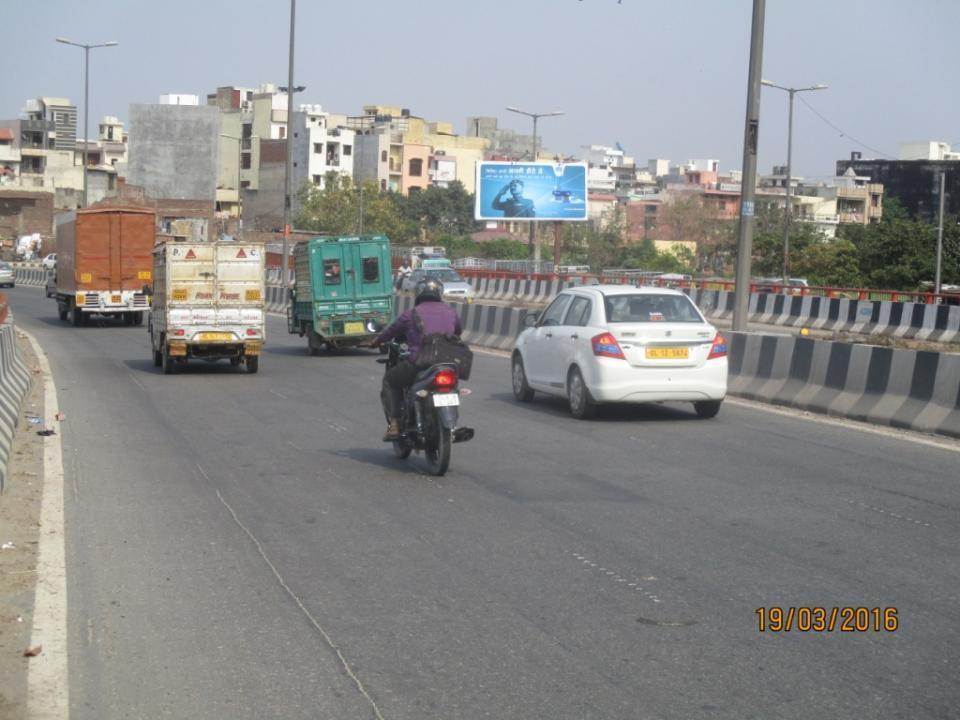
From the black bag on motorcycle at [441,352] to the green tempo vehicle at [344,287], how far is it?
51.6 ft

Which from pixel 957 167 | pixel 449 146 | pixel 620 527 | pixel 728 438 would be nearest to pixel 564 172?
pixel 728 438

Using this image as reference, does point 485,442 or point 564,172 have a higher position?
point 564,172

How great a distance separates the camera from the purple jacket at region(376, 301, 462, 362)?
11203mm

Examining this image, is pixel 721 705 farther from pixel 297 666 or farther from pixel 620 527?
pixel 620 527

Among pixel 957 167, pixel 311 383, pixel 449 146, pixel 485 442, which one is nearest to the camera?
pixel 485 442

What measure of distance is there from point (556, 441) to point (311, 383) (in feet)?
26.4

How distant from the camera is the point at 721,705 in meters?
5.23

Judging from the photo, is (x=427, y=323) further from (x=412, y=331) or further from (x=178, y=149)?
(x=178, y=149)

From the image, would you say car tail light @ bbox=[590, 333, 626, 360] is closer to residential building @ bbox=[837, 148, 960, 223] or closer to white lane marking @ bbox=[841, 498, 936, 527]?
white lane marking @ bbox=[841, 498, 936, 527]

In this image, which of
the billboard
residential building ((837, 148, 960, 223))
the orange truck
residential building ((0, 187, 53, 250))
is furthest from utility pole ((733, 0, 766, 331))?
residential building ((837, 148, 960, 223))

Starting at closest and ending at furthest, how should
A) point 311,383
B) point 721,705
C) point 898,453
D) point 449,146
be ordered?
1. point 721,705
2. point 898,453
3. point 311,383
4. point 449,146

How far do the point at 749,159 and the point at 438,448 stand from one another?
1053cm

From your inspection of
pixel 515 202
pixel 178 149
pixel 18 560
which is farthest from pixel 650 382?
pixel 178 149
